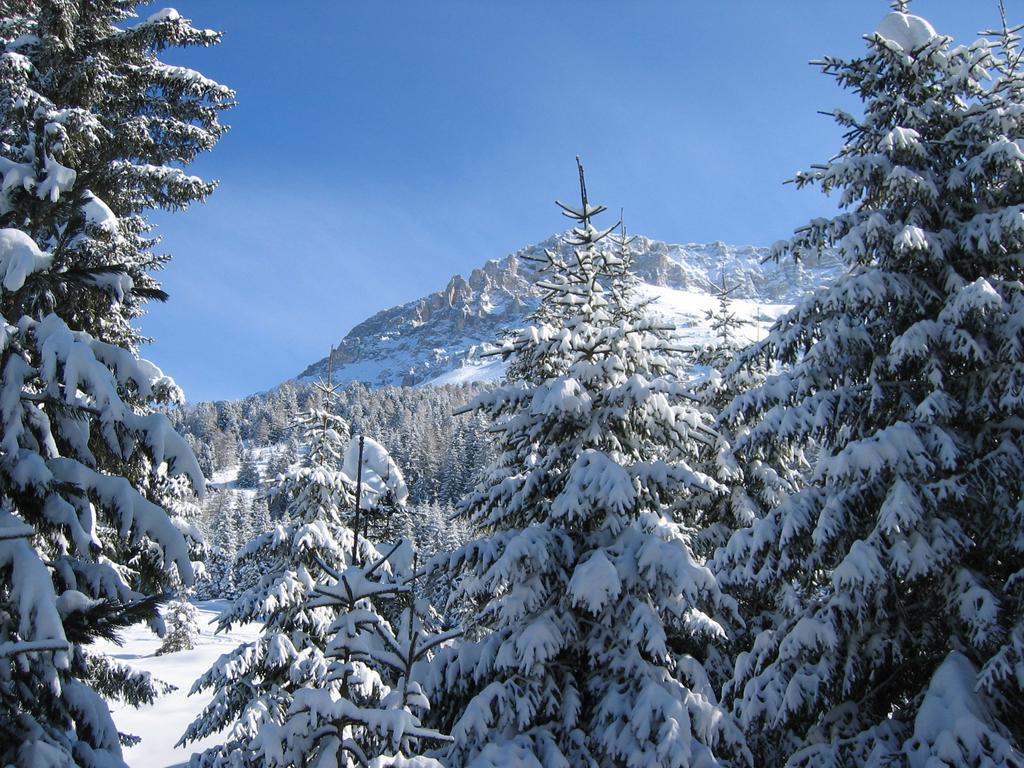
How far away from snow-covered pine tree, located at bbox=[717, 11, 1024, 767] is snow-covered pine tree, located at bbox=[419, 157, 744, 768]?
78 centimetres

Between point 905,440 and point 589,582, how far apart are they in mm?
3467

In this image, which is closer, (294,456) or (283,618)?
(283,618)

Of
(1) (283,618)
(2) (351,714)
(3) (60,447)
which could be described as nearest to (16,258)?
(3) (60,447)

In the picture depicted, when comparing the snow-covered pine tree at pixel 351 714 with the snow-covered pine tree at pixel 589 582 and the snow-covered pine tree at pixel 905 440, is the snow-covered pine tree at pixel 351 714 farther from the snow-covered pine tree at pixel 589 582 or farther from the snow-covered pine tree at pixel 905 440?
the snow-covered pine tree at pixel 905 440

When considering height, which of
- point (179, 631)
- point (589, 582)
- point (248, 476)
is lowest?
point (179, 631)

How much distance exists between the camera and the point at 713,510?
545 inches

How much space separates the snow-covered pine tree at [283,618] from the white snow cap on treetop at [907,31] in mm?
12025

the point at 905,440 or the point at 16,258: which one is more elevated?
the point at 16,258

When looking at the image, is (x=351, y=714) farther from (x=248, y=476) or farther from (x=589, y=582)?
(x=248, y=476)

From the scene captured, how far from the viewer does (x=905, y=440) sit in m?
6.79

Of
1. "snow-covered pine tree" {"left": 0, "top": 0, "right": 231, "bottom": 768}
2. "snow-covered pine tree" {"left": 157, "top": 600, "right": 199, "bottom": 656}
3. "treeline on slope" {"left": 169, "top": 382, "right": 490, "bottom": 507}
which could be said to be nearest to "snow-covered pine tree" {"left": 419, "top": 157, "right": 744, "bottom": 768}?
"snow-covered pine tree" {"left": 0, "top": 0, "right": 231, "bottom": 768}

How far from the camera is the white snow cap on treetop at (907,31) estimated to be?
8672 mm

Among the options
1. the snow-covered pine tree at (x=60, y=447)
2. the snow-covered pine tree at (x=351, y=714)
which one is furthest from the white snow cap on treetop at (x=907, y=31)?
the snow-covered pine tree at (x=60, y=447)

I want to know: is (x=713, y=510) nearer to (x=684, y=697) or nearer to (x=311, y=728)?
(x=684, y=697)
